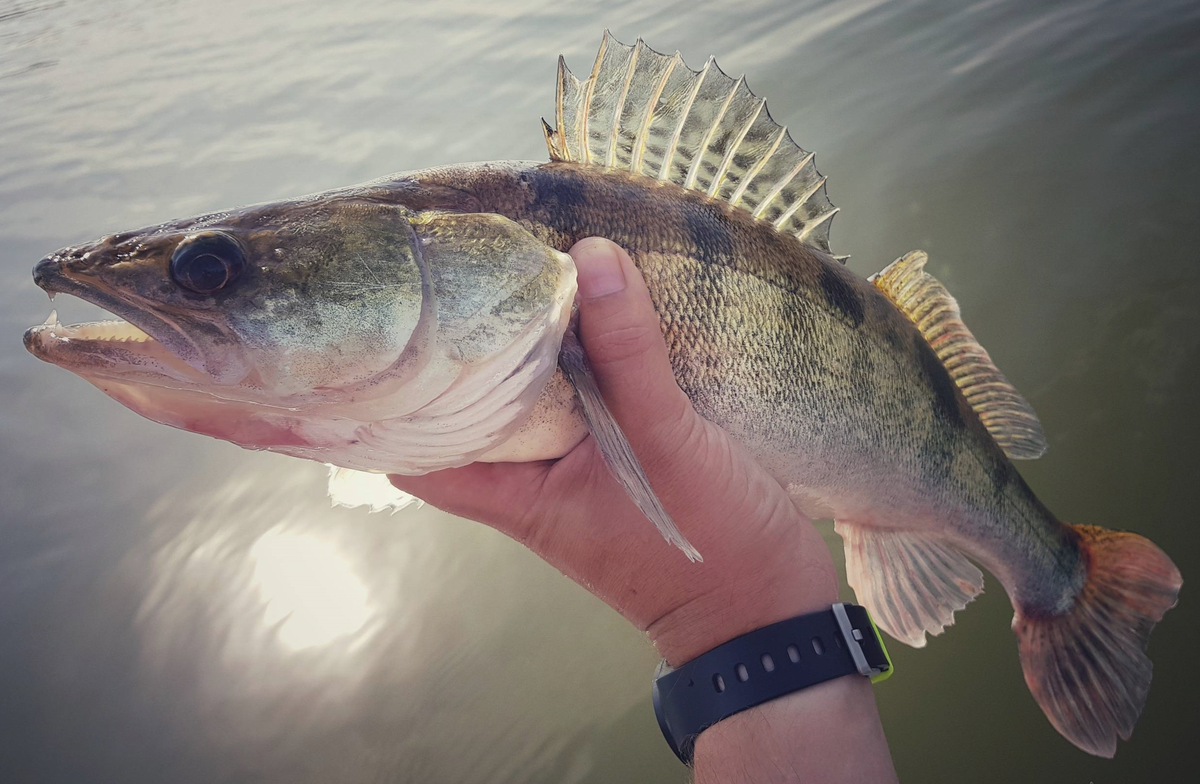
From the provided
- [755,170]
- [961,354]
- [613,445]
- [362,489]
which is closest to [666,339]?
[613,445]

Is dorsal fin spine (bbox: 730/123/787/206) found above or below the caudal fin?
above

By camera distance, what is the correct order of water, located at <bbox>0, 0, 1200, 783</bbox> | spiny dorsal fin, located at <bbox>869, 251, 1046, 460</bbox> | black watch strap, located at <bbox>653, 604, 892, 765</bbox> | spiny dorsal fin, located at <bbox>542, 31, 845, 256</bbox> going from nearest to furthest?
black watch strap, located at <bbox>653, 604, 892, 765</bbox>
spiny dorsal fin, located at <bbox>542, 31, 845, 256</bbox>
spiny dorsal fin, located at <bbox>869, 251, 1046, 460</bbox>
water, located at <bbox>0, 0, 1200, 783</bbox>

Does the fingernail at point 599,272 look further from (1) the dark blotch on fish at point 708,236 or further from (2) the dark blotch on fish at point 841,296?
(2) the dark blotch on fish at point 841,296

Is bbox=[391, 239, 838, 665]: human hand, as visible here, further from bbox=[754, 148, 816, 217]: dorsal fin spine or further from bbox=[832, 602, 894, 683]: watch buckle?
bbox=[754, 148, 816, 217]: dorsal fin spine

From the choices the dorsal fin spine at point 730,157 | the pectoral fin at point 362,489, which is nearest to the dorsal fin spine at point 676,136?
the dorsal fin spine at point 730,157

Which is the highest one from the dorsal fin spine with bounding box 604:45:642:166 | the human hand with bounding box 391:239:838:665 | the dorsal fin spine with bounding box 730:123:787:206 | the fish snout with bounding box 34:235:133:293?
the fish snout with bounding box 34:235:133:293

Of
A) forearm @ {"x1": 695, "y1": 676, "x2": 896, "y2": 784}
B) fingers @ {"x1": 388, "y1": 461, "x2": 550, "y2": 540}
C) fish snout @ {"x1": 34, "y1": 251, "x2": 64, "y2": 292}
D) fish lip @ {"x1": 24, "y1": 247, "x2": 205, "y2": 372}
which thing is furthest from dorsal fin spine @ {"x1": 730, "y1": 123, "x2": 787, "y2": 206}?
fish snout @ {"x1": 34, "y1": 251, "x2": 64, "y2": 292}

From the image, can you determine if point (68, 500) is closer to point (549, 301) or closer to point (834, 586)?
point (549, 301)
